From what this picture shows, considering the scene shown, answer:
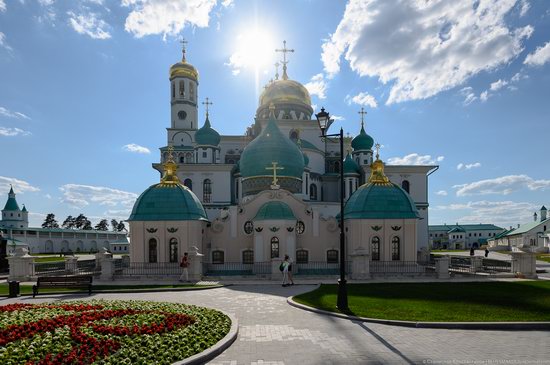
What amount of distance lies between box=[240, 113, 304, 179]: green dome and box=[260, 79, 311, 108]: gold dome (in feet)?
44.5

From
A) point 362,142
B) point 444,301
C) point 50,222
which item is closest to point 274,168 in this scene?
point 444,301

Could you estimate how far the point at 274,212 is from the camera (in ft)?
82.7

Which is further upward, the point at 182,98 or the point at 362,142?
the point at 182,98

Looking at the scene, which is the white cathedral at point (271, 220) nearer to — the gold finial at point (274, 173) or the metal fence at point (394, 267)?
the gold finial at point (274, 173)

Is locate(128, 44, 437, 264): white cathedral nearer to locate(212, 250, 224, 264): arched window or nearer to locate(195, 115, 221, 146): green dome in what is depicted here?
locate(212, 250, 224, 264): arched window

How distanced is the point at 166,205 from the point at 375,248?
49.5 ft

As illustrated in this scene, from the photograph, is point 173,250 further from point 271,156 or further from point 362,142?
point 362,142

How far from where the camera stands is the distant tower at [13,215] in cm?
7096

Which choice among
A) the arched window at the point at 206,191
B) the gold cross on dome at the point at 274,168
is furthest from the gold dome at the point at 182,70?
the gold cross on dome at the point at 274,168

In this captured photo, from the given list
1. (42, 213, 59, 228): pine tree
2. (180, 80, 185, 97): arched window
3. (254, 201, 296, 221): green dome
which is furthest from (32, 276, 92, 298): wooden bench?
(42, 213, 59, 228): pine tree

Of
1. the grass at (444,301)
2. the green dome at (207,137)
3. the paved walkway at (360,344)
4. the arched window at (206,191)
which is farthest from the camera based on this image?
the green dome at (207,137)

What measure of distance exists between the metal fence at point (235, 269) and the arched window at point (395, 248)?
885 cm

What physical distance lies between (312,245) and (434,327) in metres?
17.1

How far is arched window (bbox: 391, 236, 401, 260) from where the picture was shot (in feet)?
83.6
